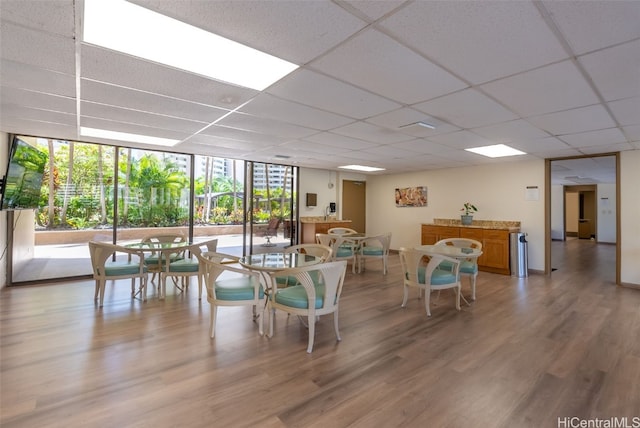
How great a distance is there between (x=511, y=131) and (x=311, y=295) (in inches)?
139

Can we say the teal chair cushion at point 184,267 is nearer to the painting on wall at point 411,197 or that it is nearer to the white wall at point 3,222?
the white wall at point 3,222

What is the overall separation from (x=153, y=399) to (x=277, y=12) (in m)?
2.67

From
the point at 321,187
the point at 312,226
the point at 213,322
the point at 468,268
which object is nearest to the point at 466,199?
the point at 468,268

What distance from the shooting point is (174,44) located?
2.16 m

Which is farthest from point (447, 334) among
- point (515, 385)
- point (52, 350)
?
point (52, 350)

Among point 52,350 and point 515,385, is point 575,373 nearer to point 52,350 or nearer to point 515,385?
point 515,385

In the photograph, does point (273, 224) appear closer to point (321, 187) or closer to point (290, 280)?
point (321, 187)

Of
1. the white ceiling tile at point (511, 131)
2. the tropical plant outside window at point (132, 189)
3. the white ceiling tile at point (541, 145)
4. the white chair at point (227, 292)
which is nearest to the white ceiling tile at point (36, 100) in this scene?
the white chair at point (227, 292)

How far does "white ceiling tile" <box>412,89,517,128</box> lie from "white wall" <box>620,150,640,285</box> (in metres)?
3.73

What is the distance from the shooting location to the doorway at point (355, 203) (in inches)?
380

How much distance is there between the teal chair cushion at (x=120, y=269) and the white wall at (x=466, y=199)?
7027mm

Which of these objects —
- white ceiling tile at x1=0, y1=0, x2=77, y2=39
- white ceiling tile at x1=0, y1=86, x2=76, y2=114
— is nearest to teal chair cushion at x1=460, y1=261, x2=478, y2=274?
white ceiling tile at x1=0, y1=0, x2=77, y2=39

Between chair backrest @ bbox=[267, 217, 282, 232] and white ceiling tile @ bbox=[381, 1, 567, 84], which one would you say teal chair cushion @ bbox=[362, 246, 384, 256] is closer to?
chair backrest @ bbox=[267, 217, 282, 232]

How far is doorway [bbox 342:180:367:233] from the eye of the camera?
9648mm
